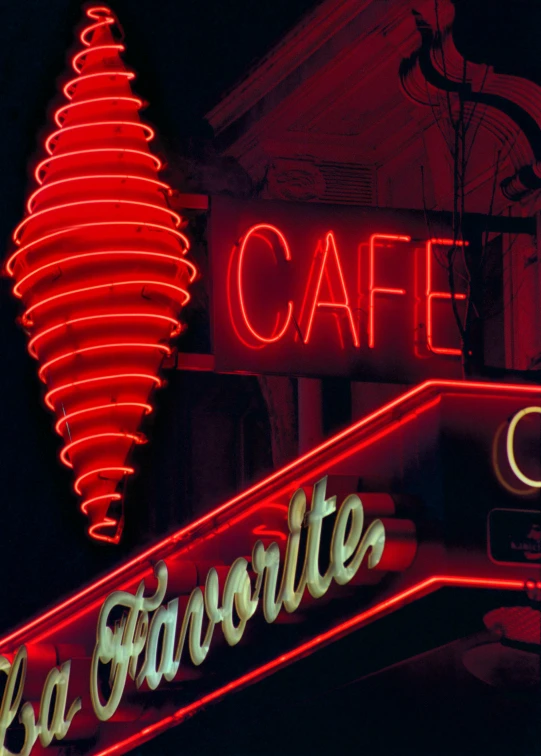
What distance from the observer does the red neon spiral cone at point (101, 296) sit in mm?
13453

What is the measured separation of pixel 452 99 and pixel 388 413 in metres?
3.27

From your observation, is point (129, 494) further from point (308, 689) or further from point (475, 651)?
point (475, 651)

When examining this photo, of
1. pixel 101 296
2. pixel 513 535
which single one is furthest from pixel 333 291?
pixel 513 535

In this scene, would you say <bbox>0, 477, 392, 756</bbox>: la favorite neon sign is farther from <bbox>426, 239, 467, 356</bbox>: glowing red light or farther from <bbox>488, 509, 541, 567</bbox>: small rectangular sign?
<bbox>426, 239, 467, 356</bbox>: glowing red light

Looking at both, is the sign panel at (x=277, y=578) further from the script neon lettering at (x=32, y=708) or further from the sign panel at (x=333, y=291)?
the sign panel at (x=333, y=291)

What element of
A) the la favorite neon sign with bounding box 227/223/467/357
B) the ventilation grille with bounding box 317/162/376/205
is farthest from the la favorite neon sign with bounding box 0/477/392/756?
the ventilation grille with bounding box 317/162/376/205

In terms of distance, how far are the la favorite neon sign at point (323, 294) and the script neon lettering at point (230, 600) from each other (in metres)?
1.55

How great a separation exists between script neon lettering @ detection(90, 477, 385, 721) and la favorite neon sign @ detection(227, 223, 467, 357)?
5.09 ft

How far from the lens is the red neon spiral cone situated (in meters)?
13.5

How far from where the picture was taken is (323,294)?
1301cm

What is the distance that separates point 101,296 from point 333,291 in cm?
176

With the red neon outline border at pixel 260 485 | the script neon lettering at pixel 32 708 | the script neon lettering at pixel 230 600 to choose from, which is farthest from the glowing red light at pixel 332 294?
the script neon lettering at pixel 32 708

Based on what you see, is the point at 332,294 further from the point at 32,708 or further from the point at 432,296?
the point at 32,708

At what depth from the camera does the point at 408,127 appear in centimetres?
1529
